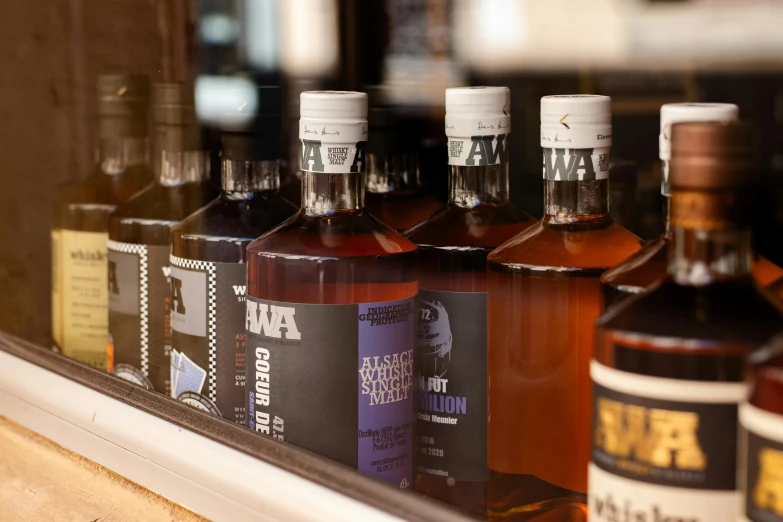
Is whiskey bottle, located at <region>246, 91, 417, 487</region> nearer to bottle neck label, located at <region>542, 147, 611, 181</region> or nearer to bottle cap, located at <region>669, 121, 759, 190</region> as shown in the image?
bottle neck label, located at <region>542, 147, 611, 181</region>

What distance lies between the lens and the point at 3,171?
4.37 ft

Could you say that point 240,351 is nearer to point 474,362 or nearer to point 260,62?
point 474,362

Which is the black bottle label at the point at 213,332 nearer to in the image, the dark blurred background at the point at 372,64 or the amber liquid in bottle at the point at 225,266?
the amber liquid in bottle at the point at 225,266

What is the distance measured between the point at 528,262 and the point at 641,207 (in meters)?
0.32

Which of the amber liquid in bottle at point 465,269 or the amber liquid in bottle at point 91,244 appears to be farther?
the amber liquid in bottle at point 91,244

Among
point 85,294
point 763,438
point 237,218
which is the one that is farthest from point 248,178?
point 763,438

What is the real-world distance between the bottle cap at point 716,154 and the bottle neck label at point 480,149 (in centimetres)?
30

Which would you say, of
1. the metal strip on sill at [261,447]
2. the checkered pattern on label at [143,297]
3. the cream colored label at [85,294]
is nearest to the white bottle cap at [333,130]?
the metal strip on sill at [261,447]

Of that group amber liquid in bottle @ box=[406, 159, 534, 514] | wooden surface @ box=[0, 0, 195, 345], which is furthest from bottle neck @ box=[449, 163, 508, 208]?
wooden surface @ box=[0, 0, 195, 345]

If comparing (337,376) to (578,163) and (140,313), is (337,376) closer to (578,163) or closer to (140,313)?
(578,163)

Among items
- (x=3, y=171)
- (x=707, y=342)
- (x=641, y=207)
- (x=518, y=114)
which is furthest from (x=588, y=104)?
(x=3, y=171)

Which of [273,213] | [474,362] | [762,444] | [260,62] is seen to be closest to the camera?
[762,444]

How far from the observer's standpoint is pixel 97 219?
3.81 feet

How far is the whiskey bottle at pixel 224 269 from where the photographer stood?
2.94 ft
